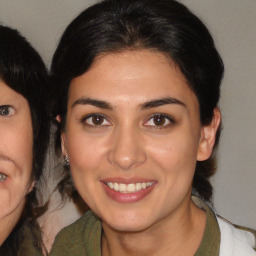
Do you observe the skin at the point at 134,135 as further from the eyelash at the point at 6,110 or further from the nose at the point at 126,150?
the eyelash at the point at 6,110

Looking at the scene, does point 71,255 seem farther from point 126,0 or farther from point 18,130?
point 126,0

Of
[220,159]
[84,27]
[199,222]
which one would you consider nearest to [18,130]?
[84,27]

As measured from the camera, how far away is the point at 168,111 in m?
1.42

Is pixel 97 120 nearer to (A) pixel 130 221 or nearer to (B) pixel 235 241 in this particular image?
(A) pixel 130 221

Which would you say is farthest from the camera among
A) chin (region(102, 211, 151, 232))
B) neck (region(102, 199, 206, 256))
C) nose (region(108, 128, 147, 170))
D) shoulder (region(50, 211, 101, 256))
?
shoulder (region(50, 211, 101, 256))

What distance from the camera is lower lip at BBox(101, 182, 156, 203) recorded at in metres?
1.48

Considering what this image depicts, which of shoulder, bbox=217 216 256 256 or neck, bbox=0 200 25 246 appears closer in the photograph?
shoulder, bbox=217 216 256 256

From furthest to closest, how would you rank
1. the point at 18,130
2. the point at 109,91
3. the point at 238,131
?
the point at 238,131 < the point at 18,130 < the point at 109,91

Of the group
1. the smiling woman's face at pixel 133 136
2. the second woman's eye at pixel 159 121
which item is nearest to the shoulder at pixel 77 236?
the smiling woman's face at pixel 133 136

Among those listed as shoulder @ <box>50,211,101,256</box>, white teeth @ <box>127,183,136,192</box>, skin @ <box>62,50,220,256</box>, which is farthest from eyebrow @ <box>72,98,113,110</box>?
shoulder @ <box>50,211,101,256</box>

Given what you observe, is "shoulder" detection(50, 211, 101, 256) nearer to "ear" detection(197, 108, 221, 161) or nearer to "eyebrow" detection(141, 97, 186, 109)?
"ear" detection(197, 108, 221, 161)

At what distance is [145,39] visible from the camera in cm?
143

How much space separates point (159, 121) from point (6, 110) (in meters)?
0.49

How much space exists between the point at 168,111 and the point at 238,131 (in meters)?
0.70
